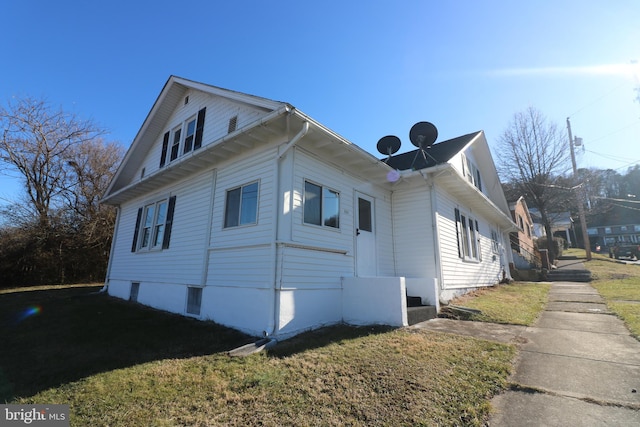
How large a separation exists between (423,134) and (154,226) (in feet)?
33.8

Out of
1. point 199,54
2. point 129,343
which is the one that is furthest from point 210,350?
point 199,54

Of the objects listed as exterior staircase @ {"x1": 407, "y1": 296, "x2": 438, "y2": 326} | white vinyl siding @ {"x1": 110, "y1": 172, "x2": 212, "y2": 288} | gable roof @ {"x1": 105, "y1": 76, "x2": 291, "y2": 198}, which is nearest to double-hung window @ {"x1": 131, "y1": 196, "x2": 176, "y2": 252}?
white vinyl siding @ {"x1": 110, "y1": 172, "x2": 212, "y2": 288}

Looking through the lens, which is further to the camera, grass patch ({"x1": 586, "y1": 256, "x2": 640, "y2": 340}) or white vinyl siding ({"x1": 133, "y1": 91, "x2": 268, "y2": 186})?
white vinyl siding ({"x1": 133, "y1": 91, "x2": 268, "y2": 186})

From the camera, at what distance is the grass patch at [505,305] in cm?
637

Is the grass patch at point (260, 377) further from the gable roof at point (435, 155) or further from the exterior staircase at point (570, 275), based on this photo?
the exterior staircase at point (570, 275)

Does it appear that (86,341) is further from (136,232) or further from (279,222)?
(136,232)

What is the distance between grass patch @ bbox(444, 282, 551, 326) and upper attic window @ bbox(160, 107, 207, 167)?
9.18 m

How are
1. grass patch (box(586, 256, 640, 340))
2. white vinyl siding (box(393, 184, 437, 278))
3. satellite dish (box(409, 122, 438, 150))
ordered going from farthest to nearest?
satellite dish (box(409, 122, 438, 150))
white vinyl siding (box(393, 184, 437, 278))
grass patch (box(586, 256, 640, 340))

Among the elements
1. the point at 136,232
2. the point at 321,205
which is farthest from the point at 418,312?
the point at 136,232

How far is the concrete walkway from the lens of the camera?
2.58 meters

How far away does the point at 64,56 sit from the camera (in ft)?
32.2

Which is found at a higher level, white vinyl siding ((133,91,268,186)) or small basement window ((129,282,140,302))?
white vinyl siding ((133,91,268,186))

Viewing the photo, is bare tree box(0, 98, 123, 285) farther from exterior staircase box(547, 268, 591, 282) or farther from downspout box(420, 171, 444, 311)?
exterior staircase box(547, 268, 591, 282)

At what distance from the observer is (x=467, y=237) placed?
10961 mm
